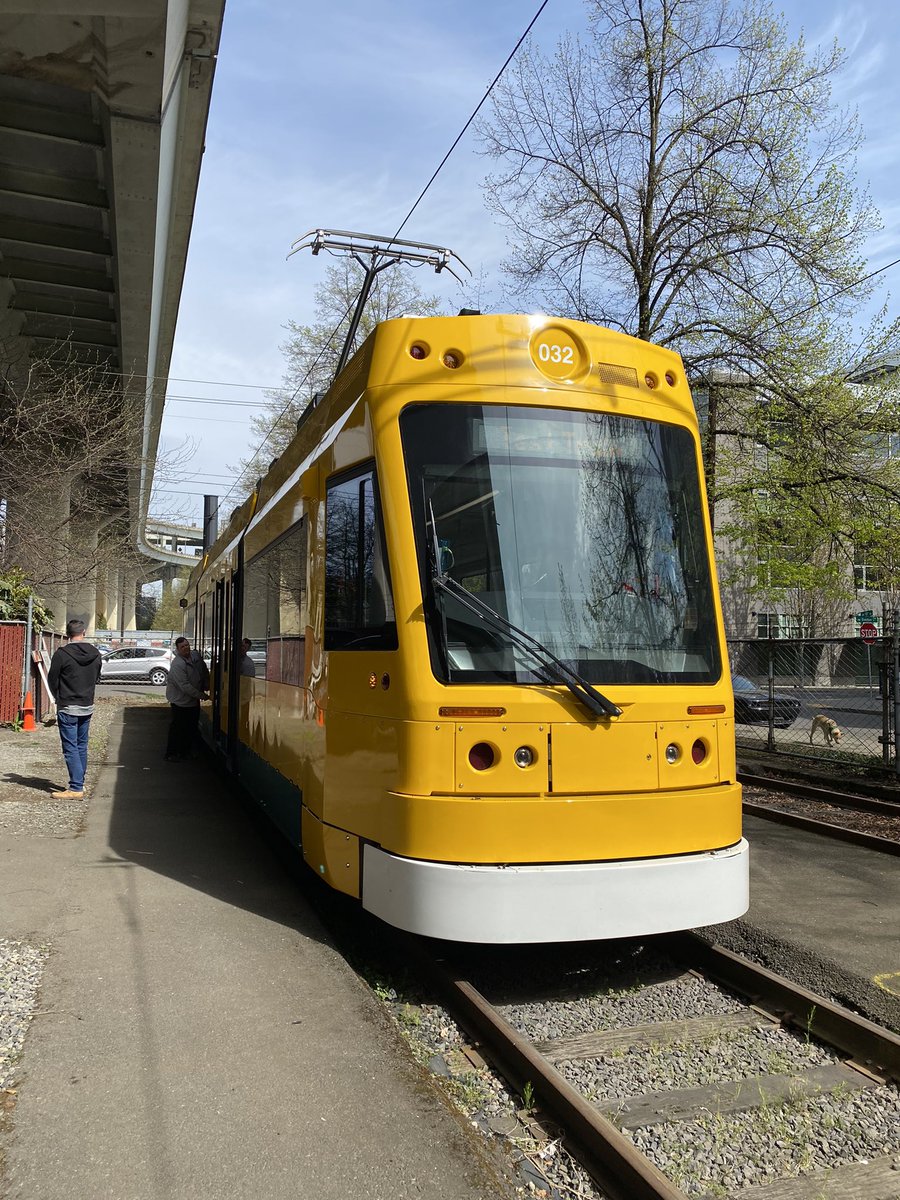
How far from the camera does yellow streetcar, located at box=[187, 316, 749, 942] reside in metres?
4.37

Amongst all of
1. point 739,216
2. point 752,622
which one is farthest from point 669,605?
point 752,622

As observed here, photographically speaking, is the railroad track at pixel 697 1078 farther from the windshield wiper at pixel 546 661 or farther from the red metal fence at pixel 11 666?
the red metal fence at pixel 11 666

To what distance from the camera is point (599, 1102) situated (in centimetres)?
354

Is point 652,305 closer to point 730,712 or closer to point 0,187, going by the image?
point 0,187

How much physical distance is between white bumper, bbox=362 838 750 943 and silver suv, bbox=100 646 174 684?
121 ft

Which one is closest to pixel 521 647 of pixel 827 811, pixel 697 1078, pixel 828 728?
pixel 697 1078

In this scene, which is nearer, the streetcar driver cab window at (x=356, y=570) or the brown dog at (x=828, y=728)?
the streetcar driver cab window at (x=356, y=570)

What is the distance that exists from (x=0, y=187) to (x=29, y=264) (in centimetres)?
252

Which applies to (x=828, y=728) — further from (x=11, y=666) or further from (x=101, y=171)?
(x=11, y=666)

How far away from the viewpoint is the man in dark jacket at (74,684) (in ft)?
30.2

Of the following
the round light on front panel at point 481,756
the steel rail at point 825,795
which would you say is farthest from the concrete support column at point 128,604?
the round light on front panel at point 481,756

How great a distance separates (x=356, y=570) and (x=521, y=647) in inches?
42.1

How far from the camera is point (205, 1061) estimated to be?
3.72m

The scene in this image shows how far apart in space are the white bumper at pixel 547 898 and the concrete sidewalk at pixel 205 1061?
509mm
